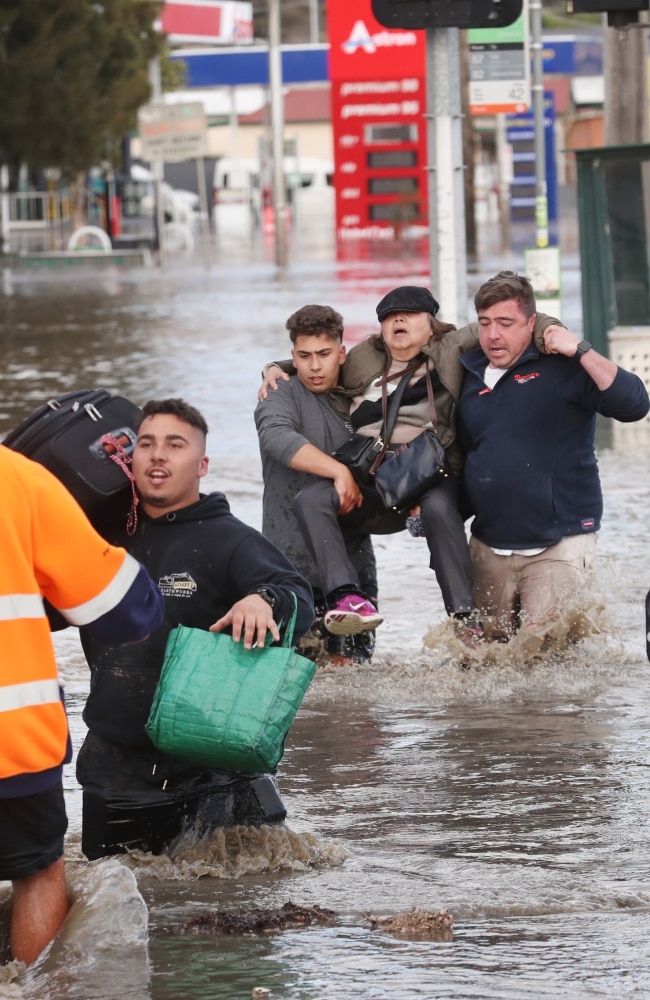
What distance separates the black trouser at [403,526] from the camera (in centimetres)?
723

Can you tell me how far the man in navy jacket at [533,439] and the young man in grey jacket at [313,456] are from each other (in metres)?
0.51

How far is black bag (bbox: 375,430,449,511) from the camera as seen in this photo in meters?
7.13

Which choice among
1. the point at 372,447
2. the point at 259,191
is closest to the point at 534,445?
the point at 372,447

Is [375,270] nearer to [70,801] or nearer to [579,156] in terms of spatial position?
[579,156]

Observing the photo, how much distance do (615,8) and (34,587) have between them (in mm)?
8329

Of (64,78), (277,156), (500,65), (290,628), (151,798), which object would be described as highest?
(64,78)

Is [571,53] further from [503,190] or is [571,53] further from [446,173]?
[446,173]

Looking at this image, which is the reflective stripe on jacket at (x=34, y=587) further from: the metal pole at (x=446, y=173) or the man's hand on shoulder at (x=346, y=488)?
the metal pole at (x=446, y=173)

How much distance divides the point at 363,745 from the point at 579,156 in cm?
853

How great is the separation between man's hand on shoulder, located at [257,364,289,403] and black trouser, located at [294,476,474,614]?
0.41 metres

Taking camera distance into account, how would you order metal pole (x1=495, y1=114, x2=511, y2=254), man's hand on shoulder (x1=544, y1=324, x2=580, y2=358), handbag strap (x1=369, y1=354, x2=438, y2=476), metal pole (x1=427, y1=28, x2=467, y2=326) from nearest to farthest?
man's hand on shoulder (x1=544, y1=324, x2=580, y2=358), handbag strap (x1=369, y1=354, x2=438, y2=476), metal pole (x1=427, y1=28, x2=467, y2=326), metal pole (x1=495, y1=114, x2=511, y2=254)

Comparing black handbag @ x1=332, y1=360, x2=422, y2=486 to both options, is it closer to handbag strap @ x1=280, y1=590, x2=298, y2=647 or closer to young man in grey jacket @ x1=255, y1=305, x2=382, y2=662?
young man in grey jacket @ x1=255, y1=305, x2=382, y2=662

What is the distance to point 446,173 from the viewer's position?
9477 mm

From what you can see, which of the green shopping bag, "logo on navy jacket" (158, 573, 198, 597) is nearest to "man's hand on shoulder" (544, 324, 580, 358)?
"logo on navy jacket" (158, 573, 198, 597)
